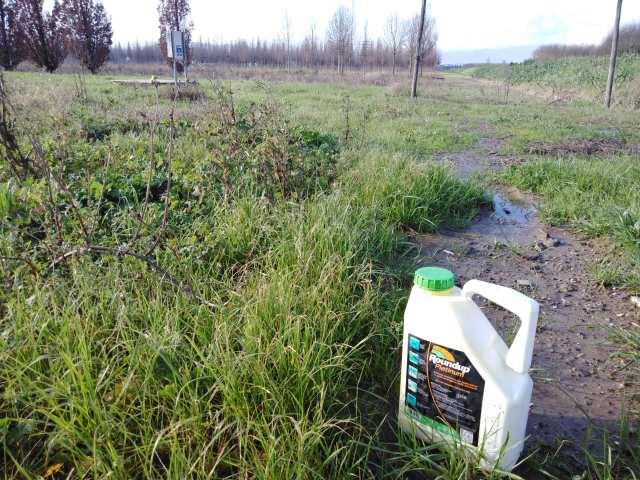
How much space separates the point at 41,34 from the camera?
26.4 meters

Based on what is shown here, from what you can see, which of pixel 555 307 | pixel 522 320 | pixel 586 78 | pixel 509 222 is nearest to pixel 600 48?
pixel 586 78

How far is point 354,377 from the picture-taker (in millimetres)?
1742

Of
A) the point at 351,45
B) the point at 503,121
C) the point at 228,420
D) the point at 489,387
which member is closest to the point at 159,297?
the point at 228,420

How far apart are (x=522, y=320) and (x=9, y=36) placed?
35.0 m

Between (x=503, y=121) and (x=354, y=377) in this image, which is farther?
(x=503, y=121)

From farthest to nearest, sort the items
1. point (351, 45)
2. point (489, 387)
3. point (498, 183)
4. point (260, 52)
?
point (260, 52) < point (351, 45) < point (498, 183) < point (489, 387)

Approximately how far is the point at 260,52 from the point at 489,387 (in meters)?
55.3

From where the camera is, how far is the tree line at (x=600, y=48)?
88.3ft

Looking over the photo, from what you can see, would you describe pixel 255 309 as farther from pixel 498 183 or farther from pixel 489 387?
pixel 498 183

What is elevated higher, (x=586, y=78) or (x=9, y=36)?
(x=9, y=36)

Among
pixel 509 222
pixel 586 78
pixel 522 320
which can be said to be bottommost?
pixel 509 222

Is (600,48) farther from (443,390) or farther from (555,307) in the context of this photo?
(443,390)

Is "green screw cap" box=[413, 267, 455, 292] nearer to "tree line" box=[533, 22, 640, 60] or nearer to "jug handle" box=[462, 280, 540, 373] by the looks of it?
"jug handle" box=[462, 280, 540, 373]

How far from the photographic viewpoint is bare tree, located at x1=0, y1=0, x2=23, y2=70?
86.7 feet
